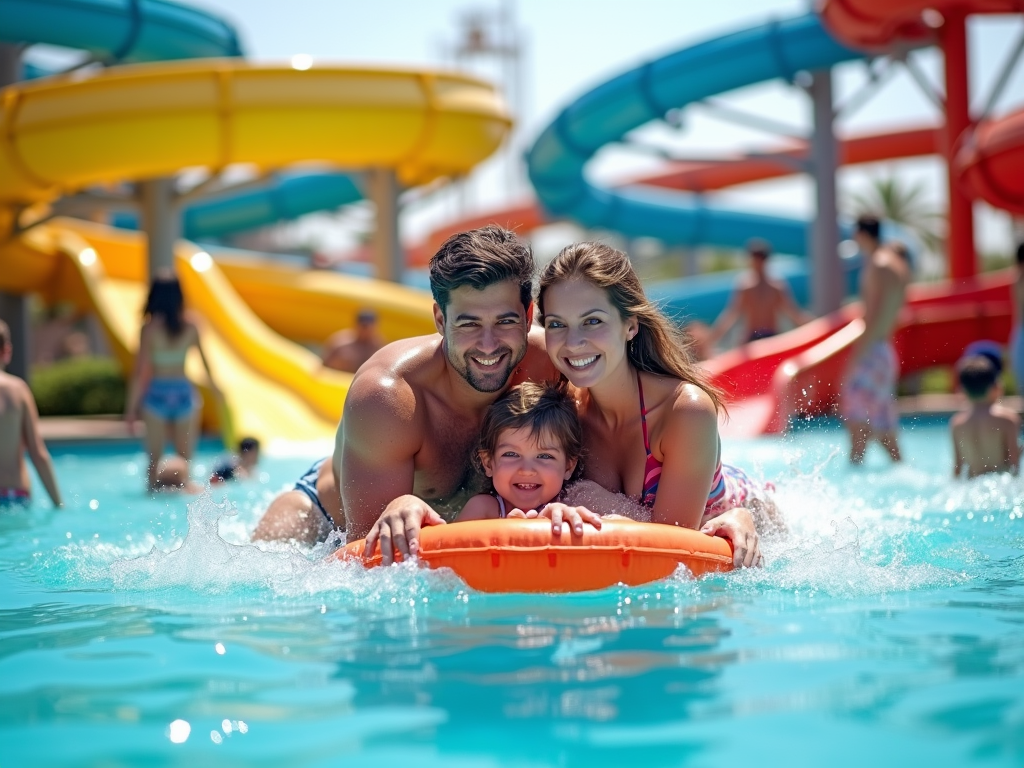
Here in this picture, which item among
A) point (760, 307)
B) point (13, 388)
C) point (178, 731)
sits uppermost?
point (760, 307)

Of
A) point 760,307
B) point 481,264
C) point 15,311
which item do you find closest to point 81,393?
point 15,311

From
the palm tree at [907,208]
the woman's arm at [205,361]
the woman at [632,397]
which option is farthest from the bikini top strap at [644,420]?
the palm tree at [907,208]

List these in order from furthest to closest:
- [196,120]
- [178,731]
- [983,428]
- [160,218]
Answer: [160,218] → [196,120] → [983,428] → [178,731]

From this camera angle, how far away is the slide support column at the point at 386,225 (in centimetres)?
1384

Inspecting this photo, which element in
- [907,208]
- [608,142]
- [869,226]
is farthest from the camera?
[907,208]

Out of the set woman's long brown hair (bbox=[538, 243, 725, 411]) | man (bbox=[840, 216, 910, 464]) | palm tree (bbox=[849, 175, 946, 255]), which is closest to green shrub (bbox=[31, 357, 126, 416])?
man (bbox=[840, 216, 910, 464])

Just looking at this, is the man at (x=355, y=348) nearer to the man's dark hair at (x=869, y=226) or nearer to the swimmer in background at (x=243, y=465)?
the swimmer in background at (x=243, y=465)

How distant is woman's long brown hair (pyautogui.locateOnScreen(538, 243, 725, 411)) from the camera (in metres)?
3.63

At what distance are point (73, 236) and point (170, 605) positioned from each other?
12021 mm

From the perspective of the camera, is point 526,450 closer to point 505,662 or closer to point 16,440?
point 505,662

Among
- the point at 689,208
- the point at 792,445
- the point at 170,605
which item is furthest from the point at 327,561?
the point at 689,208

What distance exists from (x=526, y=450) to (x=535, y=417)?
107mm

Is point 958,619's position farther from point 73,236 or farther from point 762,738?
point 73,236

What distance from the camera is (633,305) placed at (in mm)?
3729
